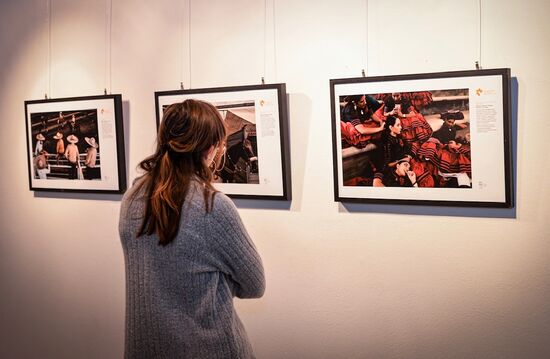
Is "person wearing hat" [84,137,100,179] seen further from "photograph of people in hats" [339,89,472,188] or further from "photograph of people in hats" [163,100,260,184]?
"photograph of people in hats" [339,89,472,188]

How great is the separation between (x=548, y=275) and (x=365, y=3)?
48.7 inches

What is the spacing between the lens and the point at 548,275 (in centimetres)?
213

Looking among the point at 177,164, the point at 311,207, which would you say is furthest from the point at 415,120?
the point at 177,164

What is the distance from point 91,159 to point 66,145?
181mm

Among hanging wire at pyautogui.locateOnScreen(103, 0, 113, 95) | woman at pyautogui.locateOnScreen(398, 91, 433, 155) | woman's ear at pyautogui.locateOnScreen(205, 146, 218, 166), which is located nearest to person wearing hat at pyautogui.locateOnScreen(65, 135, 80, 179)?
hanging wire at pyautogui.locateOnScreen(103, 0, 113, 95)

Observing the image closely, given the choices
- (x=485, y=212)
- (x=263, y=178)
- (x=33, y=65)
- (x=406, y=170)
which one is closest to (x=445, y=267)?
(x=485, y=212)

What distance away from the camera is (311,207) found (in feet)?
8.39

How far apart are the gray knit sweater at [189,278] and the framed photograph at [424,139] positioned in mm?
725

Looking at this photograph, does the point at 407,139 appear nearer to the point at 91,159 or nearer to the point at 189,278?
the point at 189,278

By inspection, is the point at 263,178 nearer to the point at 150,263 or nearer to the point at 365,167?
the point at 365,167

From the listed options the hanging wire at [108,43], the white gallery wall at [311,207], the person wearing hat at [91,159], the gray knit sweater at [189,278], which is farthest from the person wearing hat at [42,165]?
the gray knit sweater at [189,278]

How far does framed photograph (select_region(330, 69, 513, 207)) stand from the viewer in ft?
6.96

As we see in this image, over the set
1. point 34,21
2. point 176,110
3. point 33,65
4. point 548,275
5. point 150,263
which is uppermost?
point 34,21

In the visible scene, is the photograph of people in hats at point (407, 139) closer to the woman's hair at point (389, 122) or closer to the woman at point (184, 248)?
the woman's hair at point (389, 122)
